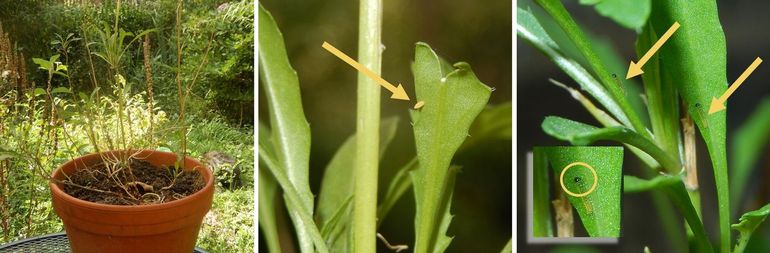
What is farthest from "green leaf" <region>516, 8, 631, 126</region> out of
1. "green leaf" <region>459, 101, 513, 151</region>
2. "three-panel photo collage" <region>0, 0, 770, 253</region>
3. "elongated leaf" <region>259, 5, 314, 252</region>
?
"elongated leaf" <region>259, 5, 314, 252</region>

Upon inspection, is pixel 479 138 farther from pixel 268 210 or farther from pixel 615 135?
pixel 268 210

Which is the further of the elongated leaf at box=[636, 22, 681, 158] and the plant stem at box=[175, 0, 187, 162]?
the plant stem at box=[175, 0, 187, 162]

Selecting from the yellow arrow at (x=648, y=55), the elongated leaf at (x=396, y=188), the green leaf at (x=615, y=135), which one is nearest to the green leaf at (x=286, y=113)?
the elongated leaf at (x=396, y=188)

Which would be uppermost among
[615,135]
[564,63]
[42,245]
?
[564,63]

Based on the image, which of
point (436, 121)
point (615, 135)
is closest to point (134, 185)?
point (436, 121)

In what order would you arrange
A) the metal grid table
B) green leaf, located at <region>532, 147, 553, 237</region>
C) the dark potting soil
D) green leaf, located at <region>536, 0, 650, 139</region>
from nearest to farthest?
green leaf, located at <region>536, 0, 650, 139</region>, green leaf, located at <region>532, 147, 553, 237</region>, the dark potting soil, the metal grid table

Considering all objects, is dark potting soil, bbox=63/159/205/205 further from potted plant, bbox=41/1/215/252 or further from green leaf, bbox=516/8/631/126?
green leaf, bbox=516/8/631/126
